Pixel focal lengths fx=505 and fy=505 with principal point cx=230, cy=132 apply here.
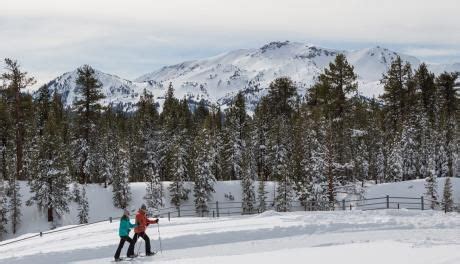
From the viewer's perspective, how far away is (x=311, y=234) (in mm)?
23859

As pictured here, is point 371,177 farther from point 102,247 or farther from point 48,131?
point 102,247

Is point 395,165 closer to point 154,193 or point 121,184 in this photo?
point 154,193

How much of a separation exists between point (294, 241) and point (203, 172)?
1388 inches

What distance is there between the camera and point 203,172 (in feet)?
188

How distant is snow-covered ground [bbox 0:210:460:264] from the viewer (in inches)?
736


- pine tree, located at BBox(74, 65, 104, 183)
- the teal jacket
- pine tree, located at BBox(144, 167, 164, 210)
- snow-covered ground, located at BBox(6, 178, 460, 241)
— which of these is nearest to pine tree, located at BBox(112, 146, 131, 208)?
snow-covered ground, located at BBox(6, 178, 460, 241)

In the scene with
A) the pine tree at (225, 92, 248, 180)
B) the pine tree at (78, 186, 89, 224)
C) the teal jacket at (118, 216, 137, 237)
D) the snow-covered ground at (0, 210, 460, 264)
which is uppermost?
the pine tree at (225, 92, 248, 180)

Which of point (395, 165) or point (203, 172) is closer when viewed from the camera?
point (203, 172)

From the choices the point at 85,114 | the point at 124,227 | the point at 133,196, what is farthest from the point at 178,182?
the point at 124,227

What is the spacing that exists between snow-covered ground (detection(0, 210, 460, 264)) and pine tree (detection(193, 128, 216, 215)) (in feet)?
88.5

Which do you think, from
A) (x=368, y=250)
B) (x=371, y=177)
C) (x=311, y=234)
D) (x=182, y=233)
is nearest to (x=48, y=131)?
(x=182, y=233)

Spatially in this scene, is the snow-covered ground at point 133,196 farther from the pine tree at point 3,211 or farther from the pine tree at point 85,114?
the pine tree at point 85,114

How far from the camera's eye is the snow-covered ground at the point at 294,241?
18703mm

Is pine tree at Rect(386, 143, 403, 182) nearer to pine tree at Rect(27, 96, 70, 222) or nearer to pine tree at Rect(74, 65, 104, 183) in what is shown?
pine tree at Rect(74, 65, 104, 183)
